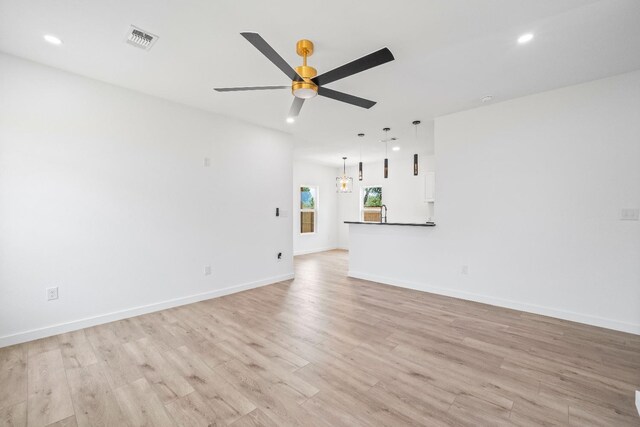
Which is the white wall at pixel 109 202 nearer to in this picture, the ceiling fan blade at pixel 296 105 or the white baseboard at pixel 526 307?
the ceiling fan blade at pixel 296 105

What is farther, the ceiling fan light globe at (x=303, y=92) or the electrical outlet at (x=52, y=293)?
the electrical outlet at (x=52, y=293)

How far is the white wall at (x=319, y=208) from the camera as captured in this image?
7.86 meters

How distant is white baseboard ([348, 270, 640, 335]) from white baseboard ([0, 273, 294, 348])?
2.55 metres

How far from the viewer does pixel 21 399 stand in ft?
5.88

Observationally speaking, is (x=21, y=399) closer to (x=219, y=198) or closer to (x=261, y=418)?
(x=261, y=418)

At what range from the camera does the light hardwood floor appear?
1665mm

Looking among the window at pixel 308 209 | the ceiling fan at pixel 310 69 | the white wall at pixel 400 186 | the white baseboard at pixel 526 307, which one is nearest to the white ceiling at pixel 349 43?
the ceiling fan at pixel 310 69

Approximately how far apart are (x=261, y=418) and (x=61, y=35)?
10.9 feet

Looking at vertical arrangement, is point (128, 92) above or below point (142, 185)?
above

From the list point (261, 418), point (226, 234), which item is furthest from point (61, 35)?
point (261, 418)

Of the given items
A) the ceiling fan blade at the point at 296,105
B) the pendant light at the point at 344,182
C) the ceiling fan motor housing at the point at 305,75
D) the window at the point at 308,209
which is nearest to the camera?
the ceiling fan motor housing at the point at 305,75

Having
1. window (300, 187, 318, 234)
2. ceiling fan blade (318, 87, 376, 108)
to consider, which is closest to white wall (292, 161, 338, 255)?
window (300, 187, 318, 234)

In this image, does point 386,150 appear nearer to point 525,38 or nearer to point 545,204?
point 545,204

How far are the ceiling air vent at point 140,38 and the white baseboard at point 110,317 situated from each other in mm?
2821
